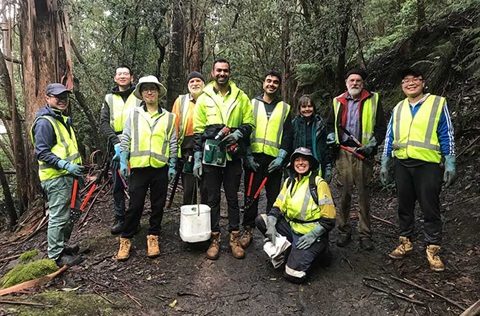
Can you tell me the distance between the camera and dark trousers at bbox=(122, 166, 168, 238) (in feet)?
15.8

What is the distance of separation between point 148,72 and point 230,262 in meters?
8.11

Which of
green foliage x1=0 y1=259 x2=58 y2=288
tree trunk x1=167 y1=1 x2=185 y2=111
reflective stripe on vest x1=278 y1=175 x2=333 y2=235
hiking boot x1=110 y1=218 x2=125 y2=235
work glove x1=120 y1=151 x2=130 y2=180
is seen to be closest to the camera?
green foliage x1=0 y1=259 x2=58 y2=288

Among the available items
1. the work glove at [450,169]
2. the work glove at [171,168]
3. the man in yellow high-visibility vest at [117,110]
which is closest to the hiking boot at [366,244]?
the work glove at [450,169]

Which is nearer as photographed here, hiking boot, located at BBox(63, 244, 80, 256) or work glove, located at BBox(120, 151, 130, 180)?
work glove, located at BBox(120, 151, 130, 180)

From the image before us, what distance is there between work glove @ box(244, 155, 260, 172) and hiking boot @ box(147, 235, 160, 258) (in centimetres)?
165

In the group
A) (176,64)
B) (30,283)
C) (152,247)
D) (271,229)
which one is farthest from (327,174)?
(176,64)

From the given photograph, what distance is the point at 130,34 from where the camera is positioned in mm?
10766

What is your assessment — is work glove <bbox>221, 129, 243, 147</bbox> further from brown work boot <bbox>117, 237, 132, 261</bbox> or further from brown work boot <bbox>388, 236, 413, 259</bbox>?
brown work boot <bbox>388, 236, 413, 259</bbox>

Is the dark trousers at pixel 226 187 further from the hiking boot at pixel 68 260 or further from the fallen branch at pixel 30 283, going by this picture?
the fallen branch at pixel 30 283

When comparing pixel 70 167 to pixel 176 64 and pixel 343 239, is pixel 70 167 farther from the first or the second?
pixel 176 64

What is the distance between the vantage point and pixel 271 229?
461cm

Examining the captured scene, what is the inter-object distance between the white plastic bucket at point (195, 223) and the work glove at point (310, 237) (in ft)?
4.15

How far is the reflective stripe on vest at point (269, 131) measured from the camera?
16.9 feet

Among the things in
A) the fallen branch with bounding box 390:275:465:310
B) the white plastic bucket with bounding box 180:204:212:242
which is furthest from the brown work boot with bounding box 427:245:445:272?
the white plastic bucket with bounding box 180:204:212:242
